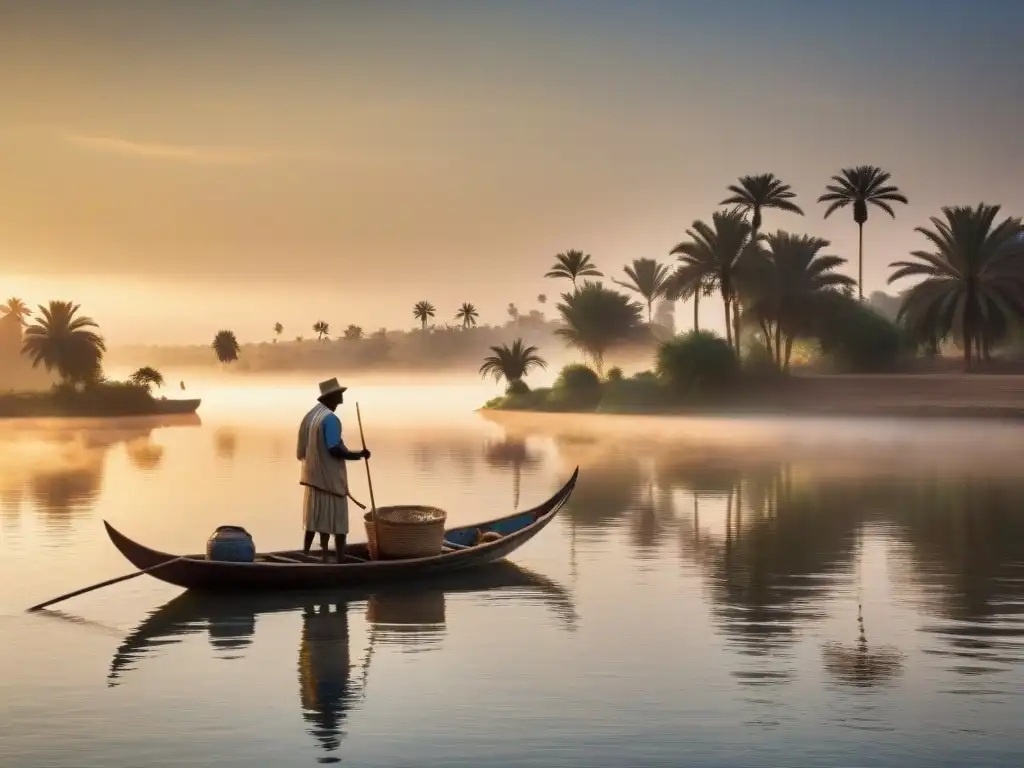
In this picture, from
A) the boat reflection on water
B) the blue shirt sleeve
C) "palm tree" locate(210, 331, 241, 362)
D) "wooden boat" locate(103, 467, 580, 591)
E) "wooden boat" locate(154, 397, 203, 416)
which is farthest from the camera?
"palm tree" locate(210, 331, 241, 362)

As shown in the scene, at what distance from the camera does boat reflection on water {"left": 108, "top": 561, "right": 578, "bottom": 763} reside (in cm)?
908

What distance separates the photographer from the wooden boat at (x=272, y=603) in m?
11.0

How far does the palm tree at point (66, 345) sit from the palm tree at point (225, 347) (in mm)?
74555

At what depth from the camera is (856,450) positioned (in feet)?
124

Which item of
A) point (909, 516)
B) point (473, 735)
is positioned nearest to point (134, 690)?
point (473, 735)

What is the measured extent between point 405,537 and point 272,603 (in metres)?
1.85

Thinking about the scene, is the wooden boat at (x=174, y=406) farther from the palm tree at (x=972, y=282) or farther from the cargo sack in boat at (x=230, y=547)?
the cargo sack in boat at (x=230, y=547)

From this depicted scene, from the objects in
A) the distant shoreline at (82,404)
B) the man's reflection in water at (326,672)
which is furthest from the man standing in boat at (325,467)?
the distant shoreline at (82,404)

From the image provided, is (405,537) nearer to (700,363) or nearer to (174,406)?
(700,363)

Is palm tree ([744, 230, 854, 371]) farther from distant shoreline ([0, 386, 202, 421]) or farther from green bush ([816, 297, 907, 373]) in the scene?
distant shoreline ([0, 386, 202, 421])

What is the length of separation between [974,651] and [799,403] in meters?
59.7

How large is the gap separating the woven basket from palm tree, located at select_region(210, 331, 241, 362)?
493 feet

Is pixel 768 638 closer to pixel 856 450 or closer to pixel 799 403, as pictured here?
pixel 856 450

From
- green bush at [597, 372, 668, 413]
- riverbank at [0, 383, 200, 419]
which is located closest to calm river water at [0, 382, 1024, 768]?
green bush at [597, 372, 668, 413]
